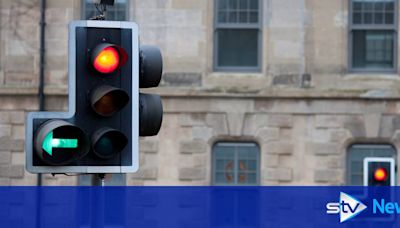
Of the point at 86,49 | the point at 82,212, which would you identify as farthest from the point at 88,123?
the point at 82,212

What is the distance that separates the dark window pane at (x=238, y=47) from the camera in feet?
62.2

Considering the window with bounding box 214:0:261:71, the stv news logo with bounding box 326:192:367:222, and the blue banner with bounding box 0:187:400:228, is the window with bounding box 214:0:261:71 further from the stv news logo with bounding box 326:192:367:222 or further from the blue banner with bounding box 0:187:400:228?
the stv news logo with bounding box 326:192:367:222

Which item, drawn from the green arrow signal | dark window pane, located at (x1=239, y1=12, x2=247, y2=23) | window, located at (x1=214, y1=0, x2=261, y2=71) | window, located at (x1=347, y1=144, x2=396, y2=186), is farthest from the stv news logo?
the green arrow signal

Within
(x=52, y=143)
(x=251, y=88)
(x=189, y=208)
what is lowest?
(x=189, y=208)

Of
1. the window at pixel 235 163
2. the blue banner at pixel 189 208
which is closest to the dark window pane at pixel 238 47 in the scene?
the window at pixel 235 163

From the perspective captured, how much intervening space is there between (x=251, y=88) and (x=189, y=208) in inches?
96.5

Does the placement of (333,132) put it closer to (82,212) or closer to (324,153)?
(324,153)

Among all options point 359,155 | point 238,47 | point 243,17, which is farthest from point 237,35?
point 359,155

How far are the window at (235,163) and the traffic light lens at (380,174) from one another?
5.50 m

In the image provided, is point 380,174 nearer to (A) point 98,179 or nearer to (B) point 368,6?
(B) point 368,6

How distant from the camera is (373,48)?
18.9m

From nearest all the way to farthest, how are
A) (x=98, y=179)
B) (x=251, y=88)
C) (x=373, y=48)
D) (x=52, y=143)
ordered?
(x=52, y=143) → (x=98, y=179) → (x=251, y=88) → (x=373, y=48)

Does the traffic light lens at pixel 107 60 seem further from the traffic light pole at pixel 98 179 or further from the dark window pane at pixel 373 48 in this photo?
the dark window pane at pixel 373 48

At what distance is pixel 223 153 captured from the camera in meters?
18.8
